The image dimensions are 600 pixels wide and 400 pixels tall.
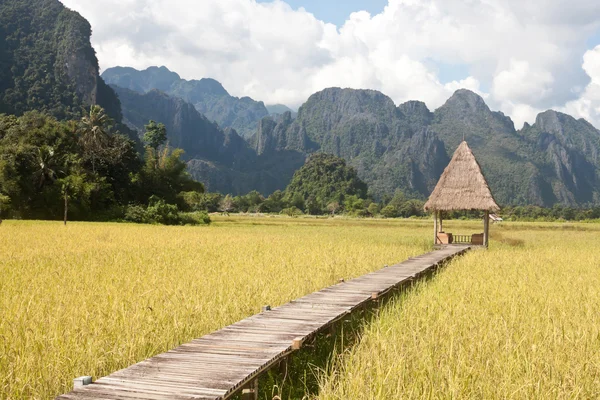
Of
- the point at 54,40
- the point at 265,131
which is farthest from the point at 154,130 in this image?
the point at 265,131

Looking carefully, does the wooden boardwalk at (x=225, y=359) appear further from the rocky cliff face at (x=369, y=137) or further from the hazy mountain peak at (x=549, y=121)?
the hazy mountain peak at (x=549, y=121)

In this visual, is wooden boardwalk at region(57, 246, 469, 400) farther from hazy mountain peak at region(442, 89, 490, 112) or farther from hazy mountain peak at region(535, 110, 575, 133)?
hazy mountain peak at region(535, 110, 575, 133)

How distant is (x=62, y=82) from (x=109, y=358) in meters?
71.4

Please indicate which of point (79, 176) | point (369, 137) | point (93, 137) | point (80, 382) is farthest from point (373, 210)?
point (369, 137)

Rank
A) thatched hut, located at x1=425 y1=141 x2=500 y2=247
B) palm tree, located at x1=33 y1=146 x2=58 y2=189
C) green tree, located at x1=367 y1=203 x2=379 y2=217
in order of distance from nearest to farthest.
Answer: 1. thatched hut, located at x1=425 y1=141 x2=500 y2=247
2. palm tree, located at x1=33 y1=146 x2=58 y2=189
3. green tree, located at x1=367 y1=203 x2=379 y2=217

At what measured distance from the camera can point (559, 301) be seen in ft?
21.9

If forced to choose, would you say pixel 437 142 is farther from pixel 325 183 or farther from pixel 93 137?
pixel 93 137

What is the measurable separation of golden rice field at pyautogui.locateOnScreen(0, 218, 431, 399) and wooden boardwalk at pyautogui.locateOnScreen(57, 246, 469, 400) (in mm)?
517

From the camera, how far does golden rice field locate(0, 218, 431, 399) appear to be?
154 inches

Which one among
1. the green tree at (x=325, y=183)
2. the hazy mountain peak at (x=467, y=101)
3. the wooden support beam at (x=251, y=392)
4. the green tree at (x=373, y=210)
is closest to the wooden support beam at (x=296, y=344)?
the wooden support beam at (x=251, y=392)

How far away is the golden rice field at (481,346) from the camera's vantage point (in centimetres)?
348

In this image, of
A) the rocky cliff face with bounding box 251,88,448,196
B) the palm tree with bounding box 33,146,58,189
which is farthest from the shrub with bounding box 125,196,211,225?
the rocky cliff face with bounding box 251,88,448,196

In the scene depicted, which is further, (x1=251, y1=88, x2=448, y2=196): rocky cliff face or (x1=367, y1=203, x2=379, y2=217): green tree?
(x1=251, y1=88, x2=448, y2=196): rocky cliff face

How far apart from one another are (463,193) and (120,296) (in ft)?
40.6
